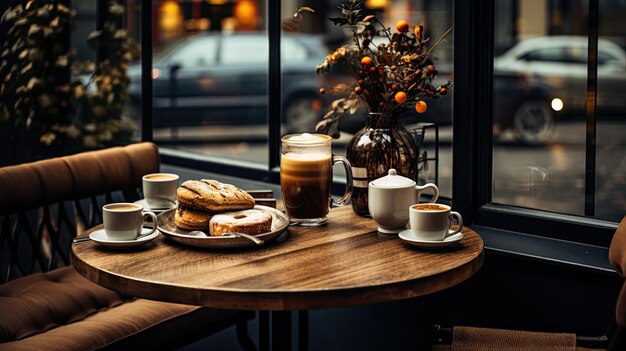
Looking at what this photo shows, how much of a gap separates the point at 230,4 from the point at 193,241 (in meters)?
9.41

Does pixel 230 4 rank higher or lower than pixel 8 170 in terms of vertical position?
higher

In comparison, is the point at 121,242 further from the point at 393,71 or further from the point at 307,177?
the point at 393,71

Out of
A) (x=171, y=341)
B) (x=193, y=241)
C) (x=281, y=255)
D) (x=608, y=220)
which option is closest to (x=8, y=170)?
(x=171, y=341)

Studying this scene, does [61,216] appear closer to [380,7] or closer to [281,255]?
[281,255]

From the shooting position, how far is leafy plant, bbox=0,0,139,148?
3.58 m

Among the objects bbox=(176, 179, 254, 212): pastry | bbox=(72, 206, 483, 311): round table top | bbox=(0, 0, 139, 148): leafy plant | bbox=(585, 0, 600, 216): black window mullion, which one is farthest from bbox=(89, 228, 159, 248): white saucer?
bbox=(0, 0, 139, 148): leafy plant

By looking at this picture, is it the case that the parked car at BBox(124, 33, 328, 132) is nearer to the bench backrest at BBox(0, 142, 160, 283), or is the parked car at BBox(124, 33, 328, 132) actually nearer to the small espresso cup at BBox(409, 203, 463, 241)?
the bench backrest at BBox(0, 142, 160, 283)

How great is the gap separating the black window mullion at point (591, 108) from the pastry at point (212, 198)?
975 millimetres

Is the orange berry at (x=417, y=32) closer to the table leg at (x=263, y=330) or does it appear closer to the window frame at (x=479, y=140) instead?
the window frame at (x=479, y=140)

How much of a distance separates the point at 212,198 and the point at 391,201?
432mm

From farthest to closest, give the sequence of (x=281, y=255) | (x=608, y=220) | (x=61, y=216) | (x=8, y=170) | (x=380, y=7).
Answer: (x=380, y=7) < (x=61, y=216) < (x=8, y=170) < (x=608, y=220) < (x=281, y=255)

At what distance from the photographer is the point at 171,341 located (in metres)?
2.42

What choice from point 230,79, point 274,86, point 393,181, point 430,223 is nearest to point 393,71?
point 393,181

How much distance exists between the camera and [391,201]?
2.04 meters
